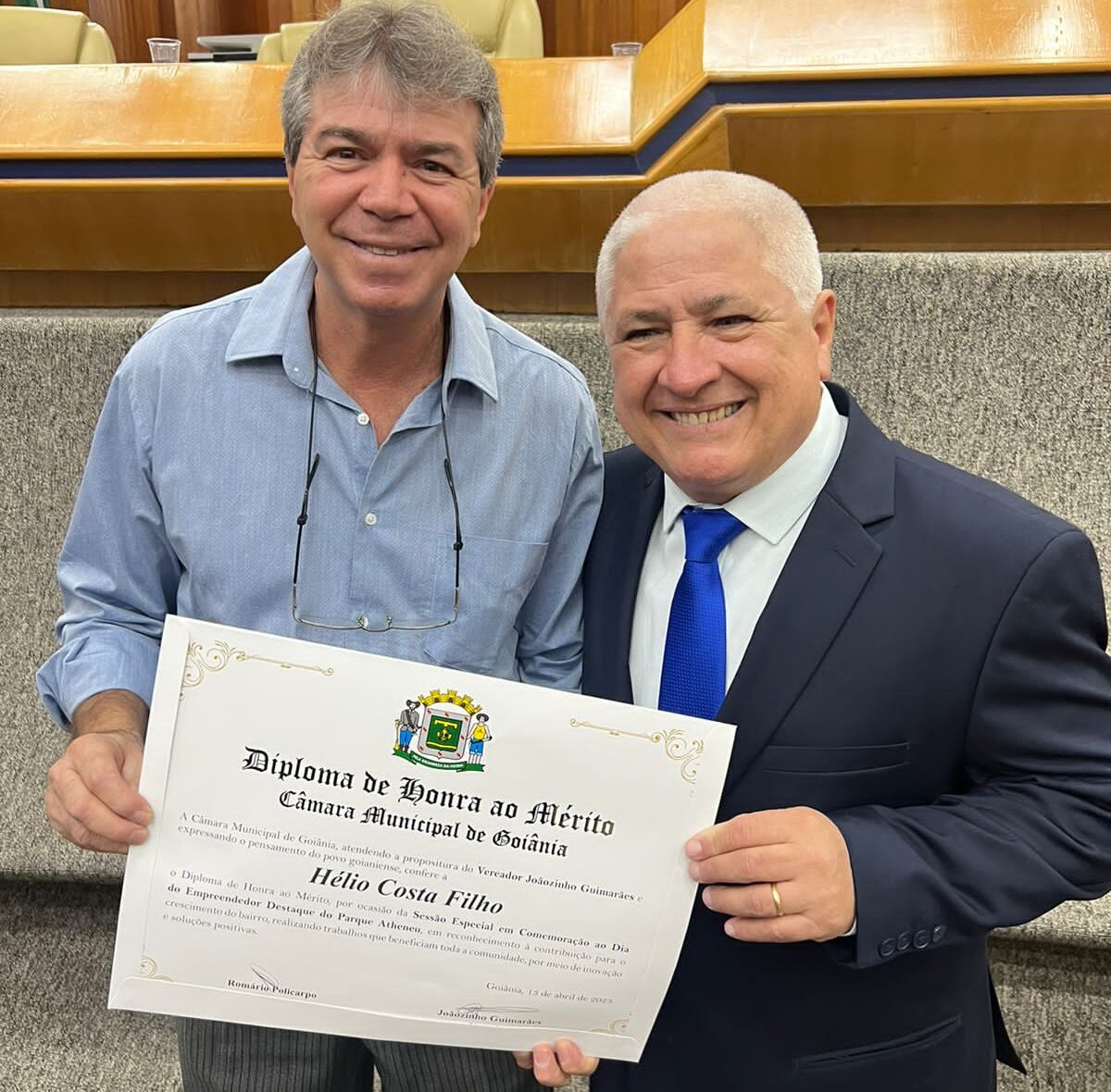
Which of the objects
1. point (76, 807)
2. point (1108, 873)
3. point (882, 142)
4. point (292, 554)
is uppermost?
point (882, 142)

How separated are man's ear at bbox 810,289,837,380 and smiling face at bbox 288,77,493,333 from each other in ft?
1.11

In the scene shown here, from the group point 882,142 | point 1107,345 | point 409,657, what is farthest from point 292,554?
point 1107,345

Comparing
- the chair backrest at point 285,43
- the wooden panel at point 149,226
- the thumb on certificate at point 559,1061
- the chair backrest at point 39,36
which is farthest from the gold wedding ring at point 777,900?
the chair backrest at point 39,36

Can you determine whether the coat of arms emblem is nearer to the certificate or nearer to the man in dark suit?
the certificate

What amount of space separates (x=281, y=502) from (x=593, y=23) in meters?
4.51

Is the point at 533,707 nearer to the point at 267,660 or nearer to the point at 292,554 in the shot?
the point at 267,660

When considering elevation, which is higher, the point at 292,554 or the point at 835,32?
the point at 835,32

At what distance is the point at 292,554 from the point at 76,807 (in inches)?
11.6

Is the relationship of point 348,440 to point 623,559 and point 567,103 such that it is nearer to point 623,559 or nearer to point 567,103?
point 623,559

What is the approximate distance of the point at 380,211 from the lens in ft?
3.37

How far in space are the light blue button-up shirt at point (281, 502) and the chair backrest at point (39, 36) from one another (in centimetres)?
308

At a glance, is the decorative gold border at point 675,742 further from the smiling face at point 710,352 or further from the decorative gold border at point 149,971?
the decorative gold border at point 149,971

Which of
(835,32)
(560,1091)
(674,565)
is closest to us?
(674,565)

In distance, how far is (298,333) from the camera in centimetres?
110
